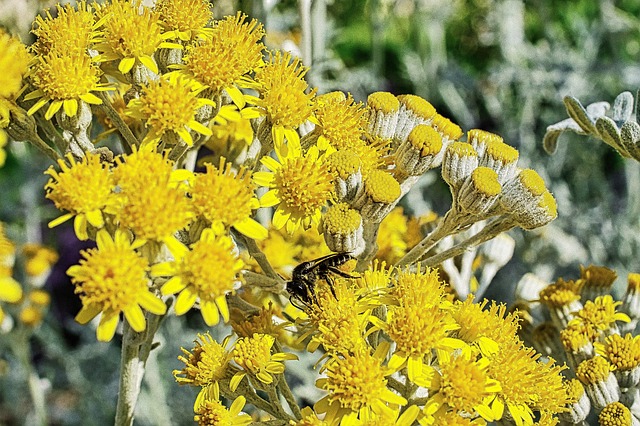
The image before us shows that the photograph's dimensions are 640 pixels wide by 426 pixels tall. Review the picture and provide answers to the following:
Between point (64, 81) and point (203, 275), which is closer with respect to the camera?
point (203, 275)

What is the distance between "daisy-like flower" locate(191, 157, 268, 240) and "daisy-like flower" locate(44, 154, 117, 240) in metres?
0.18

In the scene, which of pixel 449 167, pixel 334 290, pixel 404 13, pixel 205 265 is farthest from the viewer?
pixel 404 13

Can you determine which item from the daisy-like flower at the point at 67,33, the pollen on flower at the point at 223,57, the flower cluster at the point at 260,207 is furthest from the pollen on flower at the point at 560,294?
the daisy-like flower at the point at 67,33

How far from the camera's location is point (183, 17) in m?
1.80

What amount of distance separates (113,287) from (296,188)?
468 millimetres

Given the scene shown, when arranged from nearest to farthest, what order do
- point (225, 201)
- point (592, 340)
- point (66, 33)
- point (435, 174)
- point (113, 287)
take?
point (113, 287) → point (225, 201) → point (66, 33) → point (592, 340) → point (435, 174)

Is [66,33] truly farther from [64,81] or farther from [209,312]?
[209,312]

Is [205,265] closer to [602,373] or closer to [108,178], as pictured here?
[108,178]

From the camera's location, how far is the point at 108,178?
1542 mm

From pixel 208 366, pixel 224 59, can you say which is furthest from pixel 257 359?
pixel 224 59

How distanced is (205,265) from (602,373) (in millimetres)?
997

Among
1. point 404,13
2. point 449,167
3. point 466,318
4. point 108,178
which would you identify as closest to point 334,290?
point 466,318

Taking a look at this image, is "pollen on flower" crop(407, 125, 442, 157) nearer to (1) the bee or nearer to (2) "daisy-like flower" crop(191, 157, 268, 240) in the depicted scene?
(1) the bee

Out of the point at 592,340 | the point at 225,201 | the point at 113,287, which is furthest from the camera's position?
the point at 592,340
